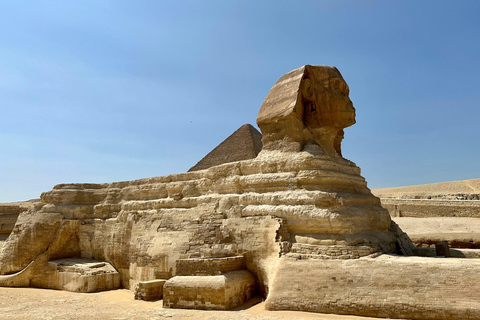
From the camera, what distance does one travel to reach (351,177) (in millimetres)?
8195

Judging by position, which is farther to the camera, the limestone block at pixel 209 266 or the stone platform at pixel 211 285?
the limestone block at pixel 209 266

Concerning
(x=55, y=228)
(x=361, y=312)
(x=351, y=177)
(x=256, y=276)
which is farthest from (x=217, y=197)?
(x=55, y=228)

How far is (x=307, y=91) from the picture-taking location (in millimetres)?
8633

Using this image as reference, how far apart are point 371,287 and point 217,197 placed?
4303 mm

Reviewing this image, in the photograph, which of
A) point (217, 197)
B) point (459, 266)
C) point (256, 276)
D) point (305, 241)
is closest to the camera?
point (459, 266)

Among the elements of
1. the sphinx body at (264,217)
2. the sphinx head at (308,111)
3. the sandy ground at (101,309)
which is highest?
the sphinx head at (308,111)

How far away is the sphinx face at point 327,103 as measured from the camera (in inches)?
334

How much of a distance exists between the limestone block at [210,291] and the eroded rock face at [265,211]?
42 cm

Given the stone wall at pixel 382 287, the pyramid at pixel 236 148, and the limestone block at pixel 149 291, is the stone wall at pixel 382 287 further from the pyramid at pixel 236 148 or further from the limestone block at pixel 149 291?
the pyramid at pixel 236 148

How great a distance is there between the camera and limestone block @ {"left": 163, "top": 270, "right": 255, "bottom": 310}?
678 cm

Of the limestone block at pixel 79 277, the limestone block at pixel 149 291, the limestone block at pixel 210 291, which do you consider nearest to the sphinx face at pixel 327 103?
the limestone block at pixel 210 291

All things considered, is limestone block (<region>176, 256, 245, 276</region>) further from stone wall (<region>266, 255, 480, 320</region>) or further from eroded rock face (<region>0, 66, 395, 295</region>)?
stone wall (<region>266, 255, 480, 320</region>)

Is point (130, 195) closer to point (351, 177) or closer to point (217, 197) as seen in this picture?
point (217, 197)

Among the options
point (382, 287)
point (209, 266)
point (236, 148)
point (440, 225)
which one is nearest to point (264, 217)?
point (209, 266)
